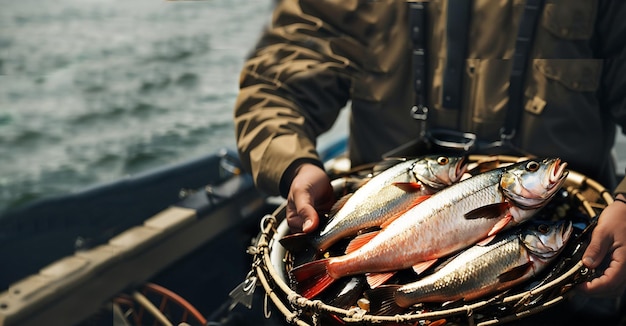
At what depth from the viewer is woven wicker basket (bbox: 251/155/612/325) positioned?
1437 millimetres

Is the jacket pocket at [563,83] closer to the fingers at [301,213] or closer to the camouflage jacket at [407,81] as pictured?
the camouflage jacket at [407,81]

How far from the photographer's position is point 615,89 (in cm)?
232

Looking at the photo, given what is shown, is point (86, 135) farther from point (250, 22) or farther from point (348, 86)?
point (348, 86)

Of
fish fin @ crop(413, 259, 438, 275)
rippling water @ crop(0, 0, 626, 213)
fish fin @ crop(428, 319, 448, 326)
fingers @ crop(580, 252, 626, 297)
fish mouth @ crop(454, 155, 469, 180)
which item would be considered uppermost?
fish mouth @ crop(454, 155, 469, 180)

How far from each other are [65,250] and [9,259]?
0.32 m

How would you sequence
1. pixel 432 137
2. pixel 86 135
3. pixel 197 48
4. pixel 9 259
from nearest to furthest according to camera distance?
pixel 432 137 < pixel 9 259 < pixel 86 135 < pixel 197 48

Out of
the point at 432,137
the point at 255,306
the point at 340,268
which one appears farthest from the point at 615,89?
the point at 255,306

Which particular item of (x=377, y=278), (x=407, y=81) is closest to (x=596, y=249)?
(x=377, y=278)

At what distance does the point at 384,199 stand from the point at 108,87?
13.6 m

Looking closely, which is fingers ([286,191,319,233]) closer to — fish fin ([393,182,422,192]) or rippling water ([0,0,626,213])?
fish fin ([393,182,422,192])

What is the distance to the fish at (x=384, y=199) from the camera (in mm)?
1822

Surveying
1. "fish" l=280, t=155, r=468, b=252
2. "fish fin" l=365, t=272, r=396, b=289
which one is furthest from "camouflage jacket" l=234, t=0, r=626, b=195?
"fish fin" l=365, t=272, r=396, b=289

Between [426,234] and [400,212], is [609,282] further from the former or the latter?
[400,212]

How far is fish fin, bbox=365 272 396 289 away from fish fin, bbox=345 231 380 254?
0.33 ft
